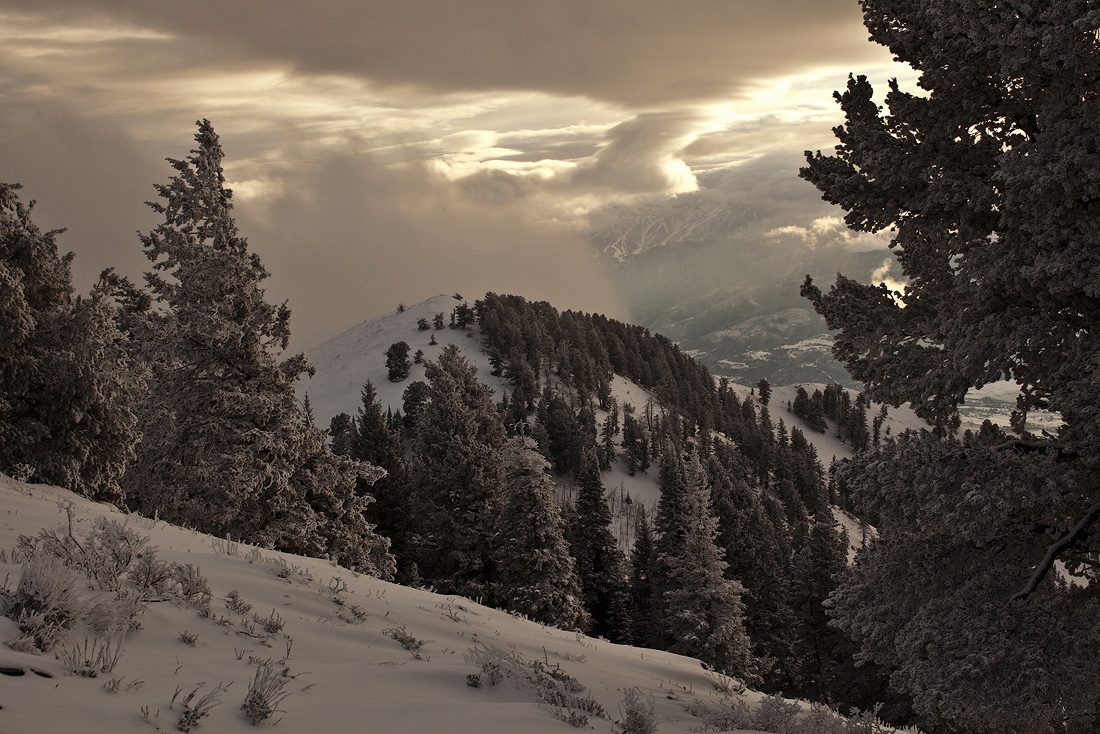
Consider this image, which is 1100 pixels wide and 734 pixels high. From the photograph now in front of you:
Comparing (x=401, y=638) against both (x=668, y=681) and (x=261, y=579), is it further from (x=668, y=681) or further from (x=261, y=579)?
(x=668, y=681)

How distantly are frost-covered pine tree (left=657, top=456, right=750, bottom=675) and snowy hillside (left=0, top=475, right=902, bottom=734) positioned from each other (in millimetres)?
21205

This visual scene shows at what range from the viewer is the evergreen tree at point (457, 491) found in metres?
28.7

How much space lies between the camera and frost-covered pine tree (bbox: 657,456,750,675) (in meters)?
29.4

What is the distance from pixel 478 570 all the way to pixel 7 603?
26138 millimetres

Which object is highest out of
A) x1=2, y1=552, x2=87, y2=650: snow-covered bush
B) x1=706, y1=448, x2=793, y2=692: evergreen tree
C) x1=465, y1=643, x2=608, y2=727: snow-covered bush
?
x1=2, y1=552, x2=87, y2=650: snow-covered bush

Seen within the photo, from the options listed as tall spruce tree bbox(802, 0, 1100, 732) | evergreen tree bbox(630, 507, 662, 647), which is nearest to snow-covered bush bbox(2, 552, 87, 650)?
tall spruce tree bbox(802, 0, 1100, 732)

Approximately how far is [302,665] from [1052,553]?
717 cm

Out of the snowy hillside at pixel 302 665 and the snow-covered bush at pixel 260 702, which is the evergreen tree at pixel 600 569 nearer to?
the snowy hillside at pixel 302 665

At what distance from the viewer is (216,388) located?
57.3ft

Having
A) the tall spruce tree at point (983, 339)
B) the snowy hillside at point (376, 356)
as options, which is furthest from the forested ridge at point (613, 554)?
the snowy hillside at point (376, 356)

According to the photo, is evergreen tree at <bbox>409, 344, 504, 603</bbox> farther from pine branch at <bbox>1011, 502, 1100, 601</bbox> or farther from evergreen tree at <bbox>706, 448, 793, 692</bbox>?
pine branch at <bbox>1011, 502, 1100, 601</bbox>

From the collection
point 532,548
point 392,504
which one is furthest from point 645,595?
point 532,548

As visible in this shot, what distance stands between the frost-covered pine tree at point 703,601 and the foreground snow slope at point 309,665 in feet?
68.8

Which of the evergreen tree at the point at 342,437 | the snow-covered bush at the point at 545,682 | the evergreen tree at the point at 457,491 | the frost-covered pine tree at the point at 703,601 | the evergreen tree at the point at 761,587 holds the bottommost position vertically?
the evergreen tree at the point at 761,587
